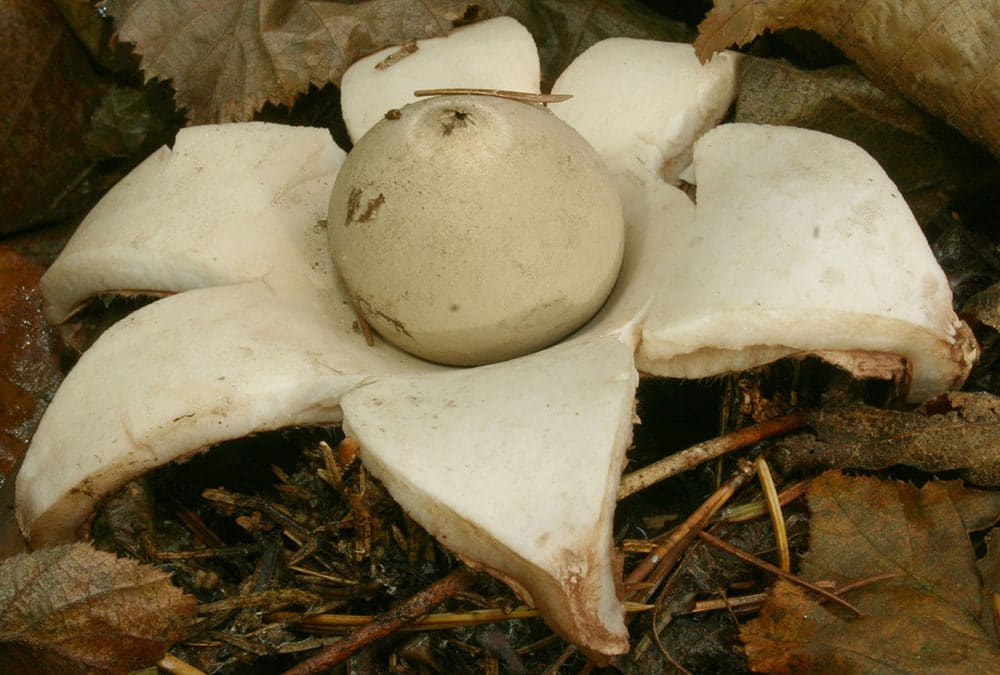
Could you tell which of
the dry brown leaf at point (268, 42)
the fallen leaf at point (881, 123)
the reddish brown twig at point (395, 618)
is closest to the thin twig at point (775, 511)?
the reddish brown twig at point (395, 618)

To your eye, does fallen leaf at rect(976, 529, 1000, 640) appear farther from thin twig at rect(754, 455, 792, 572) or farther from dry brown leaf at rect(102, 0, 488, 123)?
dry brown leaf at rect(102, 0, 488, 123)

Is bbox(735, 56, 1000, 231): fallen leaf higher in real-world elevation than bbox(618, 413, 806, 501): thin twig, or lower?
higher

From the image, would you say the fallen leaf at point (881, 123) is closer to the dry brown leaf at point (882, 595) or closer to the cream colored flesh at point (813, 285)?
the cream colored flesh at point (813, 285)

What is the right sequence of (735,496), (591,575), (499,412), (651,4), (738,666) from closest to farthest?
(591,575) → (499,412) → (738,666) → (735,496) → (651,4)

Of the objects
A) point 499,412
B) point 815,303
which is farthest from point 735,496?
point 499,412

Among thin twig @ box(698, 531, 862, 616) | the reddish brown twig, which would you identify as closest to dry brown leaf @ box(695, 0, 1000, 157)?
thin twig @ box(698, 531, 862, 616)

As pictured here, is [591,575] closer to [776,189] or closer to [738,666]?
[738,666]

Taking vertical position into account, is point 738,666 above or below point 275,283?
below
